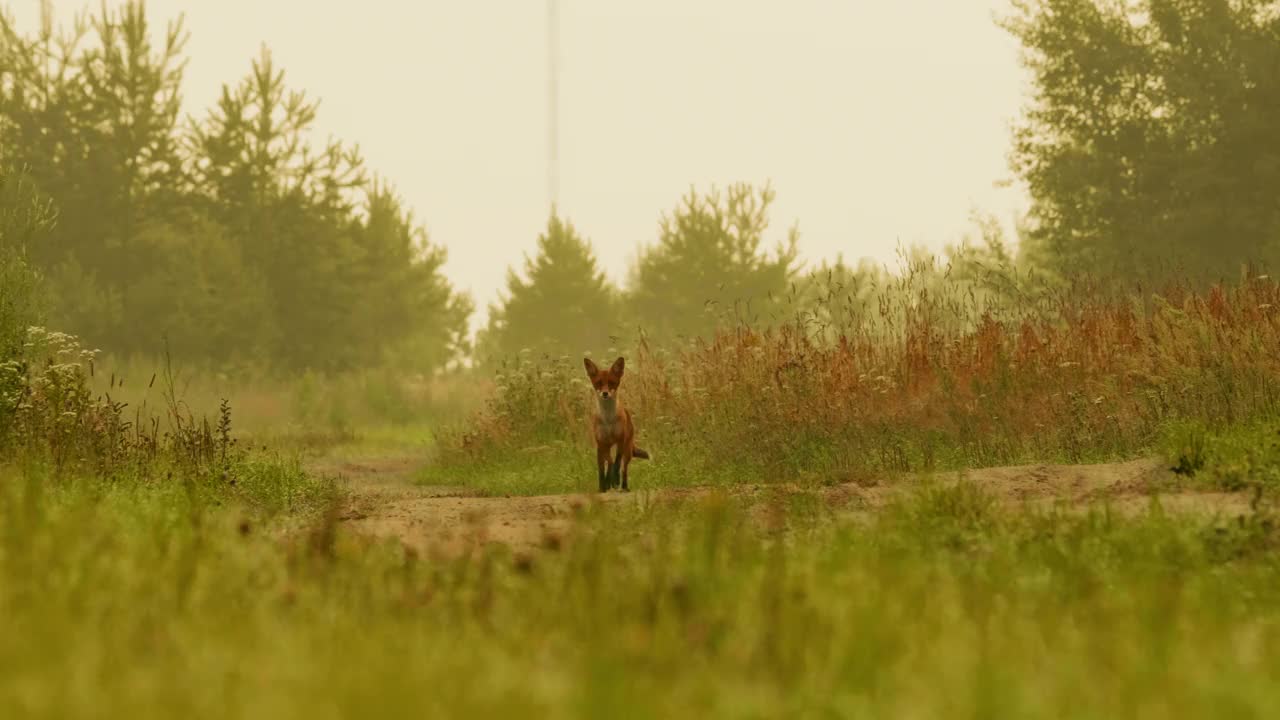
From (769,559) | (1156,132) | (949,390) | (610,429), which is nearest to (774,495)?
(610,429)

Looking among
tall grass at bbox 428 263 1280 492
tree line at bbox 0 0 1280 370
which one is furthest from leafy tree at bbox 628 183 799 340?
tall grass at bbox 428 263 1280 492

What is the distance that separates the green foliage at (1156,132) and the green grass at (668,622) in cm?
2483

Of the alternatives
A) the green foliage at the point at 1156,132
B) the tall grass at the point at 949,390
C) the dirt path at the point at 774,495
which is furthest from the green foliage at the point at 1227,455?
the green foliage at the point at 1156,132

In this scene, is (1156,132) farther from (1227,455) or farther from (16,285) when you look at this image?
(16,285)

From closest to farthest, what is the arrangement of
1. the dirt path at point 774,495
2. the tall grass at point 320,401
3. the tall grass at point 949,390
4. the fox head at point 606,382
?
1. the dirt path at point 774,495
2. the tall grass at point 949,390
3. the fox head at point 606,382
4. the tall grass at point 320,401

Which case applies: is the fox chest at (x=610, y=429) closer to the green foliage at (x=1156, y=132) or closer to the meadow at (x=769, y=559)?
the meadow at (x=769, y=559)

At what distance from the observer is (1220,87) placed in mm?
29875

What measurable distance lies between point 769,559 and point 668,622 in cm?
122

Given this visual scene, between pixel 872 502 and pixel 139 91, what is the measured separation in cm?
3207

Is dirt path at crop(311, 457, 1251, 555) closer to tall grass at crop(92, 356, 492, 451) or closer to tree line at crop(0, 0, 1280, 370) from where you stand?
tall grass at crop(92, 356, 492, 451)

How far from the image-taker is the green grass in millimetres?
3367

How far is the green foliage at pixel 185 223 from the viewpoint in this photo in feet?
113

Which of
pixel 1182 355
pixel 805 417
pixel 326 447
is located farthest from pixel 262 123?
pixel 1182 355

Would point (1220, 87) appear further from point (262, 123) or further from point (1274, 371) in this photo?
point (262, 123)
